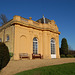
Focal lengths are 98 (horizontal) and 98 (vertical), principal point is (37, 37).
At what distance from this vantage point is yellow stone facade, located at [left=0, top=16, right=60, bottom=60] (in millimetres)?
11953

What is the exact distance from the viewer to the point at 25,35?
12930 mm

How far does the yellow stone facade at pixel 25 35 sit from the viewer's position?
11953 millimetres

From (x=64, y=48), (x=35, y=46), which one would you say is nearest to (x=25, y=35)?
(x=35, y=46)

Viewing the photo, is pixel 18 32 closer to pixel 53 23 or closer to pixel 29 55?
pixel 29 55

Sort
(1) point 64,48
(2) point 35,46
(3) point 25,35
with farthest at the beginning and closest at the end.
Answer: (1) point 64,48 → (2) point 35,46 → (3) point 25,35

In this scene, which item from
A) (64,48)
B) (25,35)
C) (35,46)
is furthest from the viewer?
(64,48)

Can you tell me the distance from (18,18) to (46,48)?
19.5 ft

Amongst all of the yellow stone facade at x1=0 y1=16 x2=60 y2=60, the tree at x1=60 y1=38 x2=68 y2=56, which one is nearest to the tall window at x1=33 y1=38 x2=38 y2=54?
the yellow stone facade at x1=0 y1=16 x2=60 y2=60

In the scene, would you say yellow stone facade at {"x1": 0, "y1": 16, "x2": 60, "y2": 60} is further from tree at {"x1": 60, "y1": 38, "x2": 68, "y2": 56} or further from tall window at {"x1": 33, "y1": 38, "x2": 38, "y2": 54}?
tree at {"x1": 60, "y1": 38, "x2": 68, "y2": 56}

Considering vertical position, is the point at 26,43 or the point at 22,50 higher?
the point at 26,43

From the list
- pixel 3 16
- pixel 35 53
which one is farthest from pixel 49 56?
pixel 3 16

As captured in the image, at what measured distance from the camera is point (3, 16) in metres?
26.0

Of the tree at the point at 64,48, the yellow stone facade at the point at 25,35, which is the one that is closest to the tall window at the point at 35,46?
the yellow stone facade at the point at 25,35

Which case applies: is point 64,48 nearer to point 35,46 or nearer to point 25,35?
point 35,46
